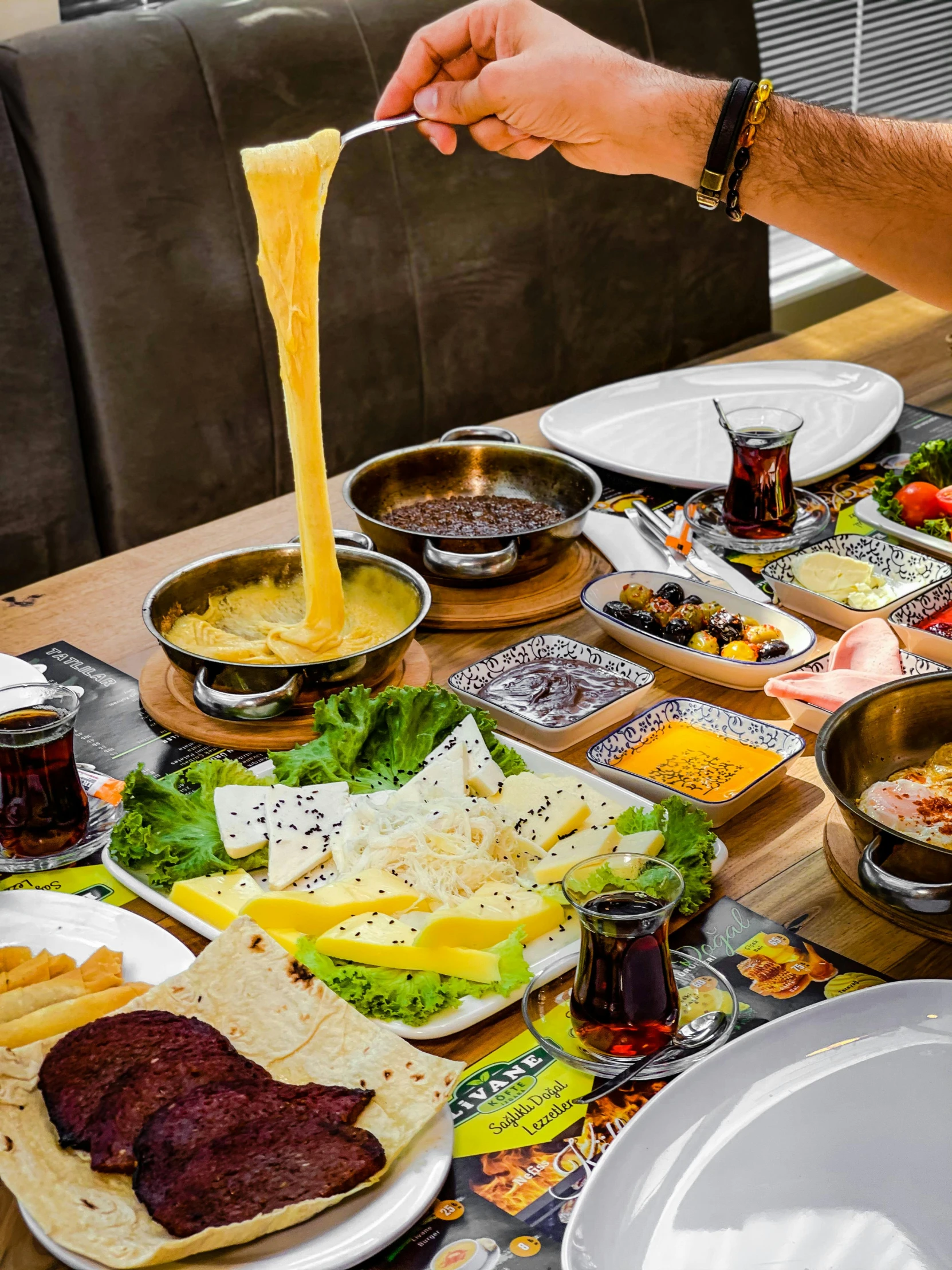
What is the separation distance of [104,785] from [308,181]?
2.65 ft

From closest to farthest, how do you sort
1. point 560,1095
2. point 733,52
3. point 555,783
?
1. point 560,1095
2. point 555,783
3. point 733,52

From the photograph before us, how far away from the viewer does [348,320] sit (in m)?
3.24

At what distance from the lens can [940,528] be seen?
2.05 meters

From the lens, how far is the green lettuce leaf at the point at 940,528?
2.05 metres

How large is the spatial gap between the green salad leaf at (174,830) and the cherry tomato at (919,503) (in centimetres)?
119

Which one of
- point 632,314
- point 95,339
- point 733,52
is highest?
point 733,52

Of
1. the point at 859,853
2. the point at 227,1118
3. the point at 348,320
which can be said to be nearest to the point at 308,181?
the point at 859,853

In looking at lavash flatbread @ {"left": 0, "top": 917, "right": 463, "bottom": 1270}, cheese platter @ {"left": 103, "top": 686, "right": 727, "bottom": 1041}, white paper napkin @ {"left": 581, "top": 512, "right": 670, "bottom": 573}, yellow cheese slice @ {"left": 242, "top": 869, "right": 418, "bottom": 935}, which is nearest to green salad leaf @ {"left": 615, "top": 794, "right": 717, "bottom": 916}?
cheese platter @ {"left": 103, "top": 686, "right": 727, "bottom": 1041}

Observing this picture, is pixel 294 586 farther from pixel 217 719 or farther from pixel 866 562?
pixel 866 562

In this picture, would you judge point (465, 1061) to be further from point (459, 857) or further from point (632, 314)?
point (632, 314)

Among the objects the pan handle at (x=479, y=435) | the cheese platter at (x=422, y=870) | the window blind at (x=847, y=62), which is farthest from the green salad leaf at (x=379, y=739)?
the window blind at (x=847, y=62)

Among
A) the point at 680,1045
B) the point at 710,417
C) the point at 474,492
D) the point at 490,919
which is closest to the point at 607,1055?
the point at 680,1045

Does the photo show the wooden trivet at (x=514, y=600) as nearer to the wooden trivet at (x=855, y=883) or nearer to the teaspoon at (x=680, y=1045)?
the wooden trivet at (x=855, y=883)

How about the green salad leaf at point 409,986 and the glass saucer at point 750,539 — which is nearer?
the green salad leaf at point 409,986
